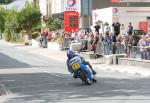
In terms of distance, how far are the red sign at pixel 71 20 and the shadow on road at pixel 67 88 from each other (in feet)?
74.7

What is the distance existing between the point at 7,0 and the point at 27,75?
410 feet

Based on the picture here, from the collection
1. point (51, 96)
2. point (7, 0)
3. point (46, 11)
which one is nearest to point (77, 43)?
point (51, 96)

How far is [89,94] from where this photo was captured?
18.0 metres

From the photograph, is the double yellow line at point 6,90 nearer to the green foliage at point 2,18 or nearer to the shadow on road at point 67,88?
the shadow on road at point 67,88

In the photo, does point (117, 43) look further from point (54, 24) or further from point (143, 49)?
point (54, 24)

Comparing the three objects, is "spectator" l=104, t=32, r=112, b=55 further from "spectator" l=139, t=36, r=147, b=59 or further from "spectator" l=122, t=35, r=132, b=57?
"spectator" l=139, t=36, r=147, b=59

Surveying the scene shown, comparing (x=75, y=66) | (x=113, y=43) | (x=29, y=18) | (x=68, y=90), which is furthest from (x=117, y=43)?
(x=29, y=18)

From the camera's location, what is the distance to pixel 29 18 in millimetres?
71500

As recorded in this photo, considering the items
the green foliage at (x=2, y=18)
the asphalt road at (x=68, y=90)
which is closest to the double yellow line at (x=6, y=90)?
the asphalt road at (x=68, y=90)

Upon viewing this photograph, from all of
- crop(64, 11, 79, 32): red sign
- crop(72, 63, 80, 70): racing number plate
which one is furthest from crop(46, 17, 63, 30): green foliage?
crop(72, 63, 80, 70): racing number plate

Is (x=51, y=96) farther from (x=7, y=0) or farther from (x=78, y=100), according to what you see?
(x=7, y=0)

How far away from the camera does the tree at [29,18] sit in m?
71.3

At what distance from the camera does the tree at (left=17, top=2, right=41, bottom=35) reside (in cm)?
7131

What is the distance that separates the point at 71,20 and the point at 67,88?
2858 cm
